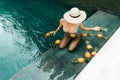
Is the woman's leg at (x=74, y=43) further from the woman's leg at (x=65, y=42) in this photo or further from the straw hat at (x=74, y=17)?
the straw hat at (x=74, y=17)

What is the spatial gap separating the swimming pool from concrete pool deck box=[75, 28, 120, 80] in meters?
3.31

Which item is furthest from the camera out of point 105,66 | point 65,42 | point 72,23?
point 65,42

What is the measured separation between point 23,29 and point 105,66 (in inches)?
189

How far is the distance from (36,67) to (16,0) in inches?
157

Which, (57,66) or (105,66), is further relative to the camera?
(57,66)

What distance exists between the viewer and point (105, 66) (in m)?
1.90

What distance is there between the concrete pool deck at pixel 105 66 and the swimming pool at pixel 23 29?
10.9 feet

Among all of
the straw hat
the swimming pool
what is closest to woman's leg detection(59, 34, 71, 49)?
the straw hat

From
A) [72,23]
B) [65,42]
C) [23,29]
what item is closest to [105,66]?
[72,23]

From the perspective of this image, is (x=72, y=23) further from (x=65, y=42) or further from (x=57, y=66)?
(x=57, y=66)

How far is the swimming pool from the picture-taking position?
17.5 ft

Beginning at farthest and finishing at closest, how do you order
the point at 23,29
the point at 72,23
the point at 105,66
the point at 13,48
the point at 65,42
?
the point at 23,29
the point at 13,48
the point at 65,42
the point at 72,23
the point at 105,66

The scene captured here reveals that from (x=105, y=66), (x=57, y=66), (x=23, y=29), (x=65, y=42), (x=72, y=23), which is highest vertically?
(x=105, y=66)

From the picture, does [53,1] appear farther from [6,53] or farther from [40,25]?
[6,53]
